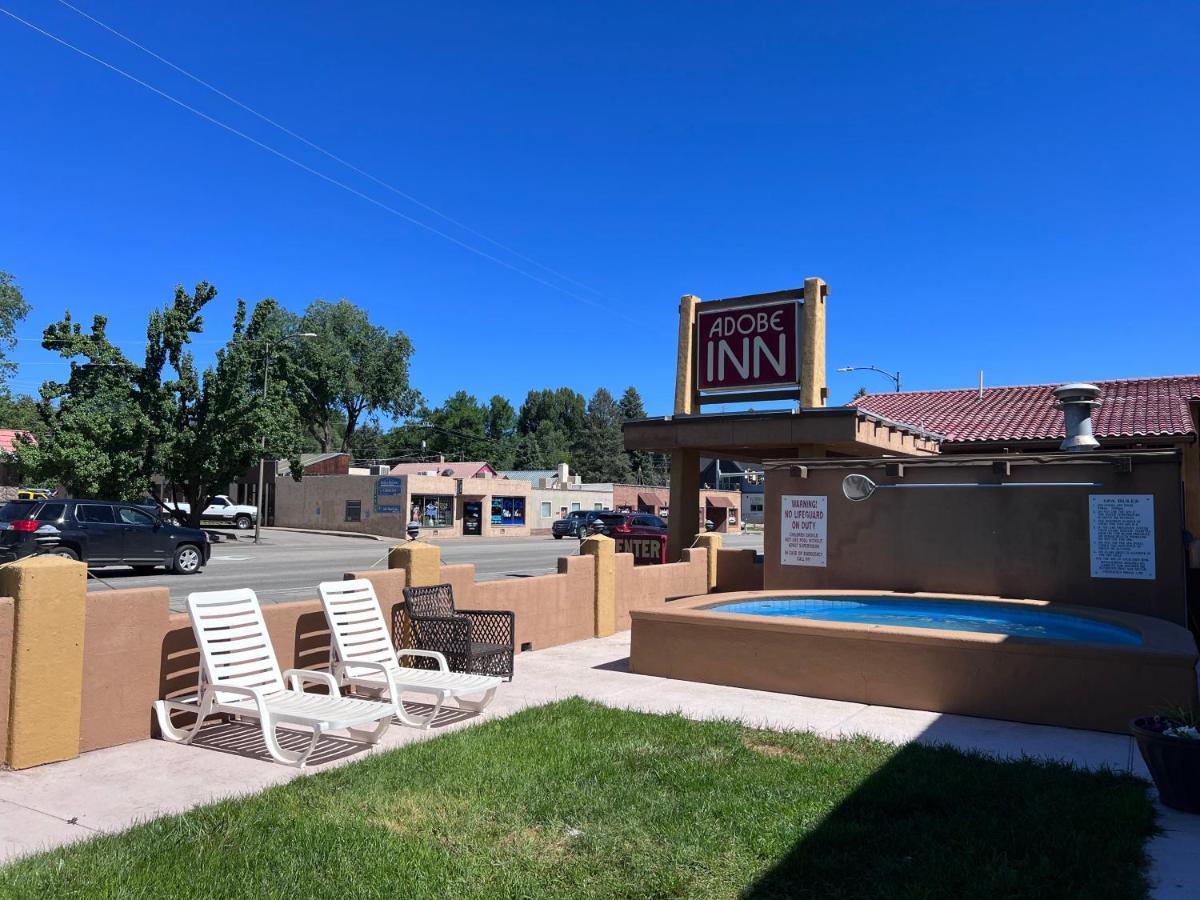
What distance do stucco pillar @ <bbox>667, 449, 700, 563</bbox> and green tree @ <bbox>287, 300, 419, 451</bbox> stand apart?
61.6 meters

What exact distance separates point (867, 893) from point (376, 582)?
5.76m

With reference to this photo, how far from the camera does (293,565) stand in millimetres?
25266

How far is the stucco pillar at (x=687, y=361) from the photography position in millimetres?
17688

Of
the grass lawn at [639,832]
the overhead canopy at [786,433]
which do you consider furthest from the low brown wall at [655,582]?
the grass lawn at [639,832]

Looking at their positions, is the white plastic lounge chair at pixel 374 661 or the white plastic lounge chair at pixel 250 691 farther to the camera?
the white plastic lounge chair at pixel 374 661

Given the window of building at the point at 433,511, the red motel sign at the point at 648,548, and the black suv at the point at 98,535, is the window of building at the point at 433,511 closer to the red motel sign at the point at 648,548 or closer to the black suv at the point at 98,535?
the black suv at the point at 98,535

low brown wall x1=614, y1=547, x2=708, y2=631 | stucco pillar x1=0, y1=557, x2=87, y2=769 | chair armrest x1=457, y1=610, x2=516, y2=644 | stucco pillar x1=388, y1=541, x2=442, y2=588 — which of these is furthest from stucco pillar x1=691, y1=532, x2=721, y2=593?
stucco pillar x1=0, y1=557, x2=87, y2=769

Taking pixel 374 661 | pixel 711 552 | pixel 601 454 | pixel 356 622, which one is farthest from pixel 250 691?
pixel 601 454

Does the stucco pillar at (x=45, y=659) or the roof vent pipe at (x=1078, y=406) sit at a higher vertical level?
the roof vent pipe at (x=1078, y=406)

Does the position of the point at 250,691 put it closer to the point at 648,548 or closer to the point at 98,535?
the point at 648,548

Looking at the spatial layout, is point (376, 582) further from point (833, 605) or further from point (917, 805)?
point (833, 605)

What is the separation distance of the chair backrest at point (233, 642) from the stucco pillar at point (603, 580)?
5.82 metres

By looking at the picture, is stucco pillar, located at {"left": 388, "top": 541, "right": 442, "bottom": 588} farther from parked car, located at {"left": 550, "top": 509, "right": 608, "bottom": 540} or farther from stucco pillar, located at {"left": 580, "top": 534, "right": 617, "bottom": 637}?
parked car, located at {"left": 550, "top": 509, "right": 608, "bottom": 540}

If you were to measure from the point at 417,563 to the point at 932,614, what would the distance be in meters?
6.69
